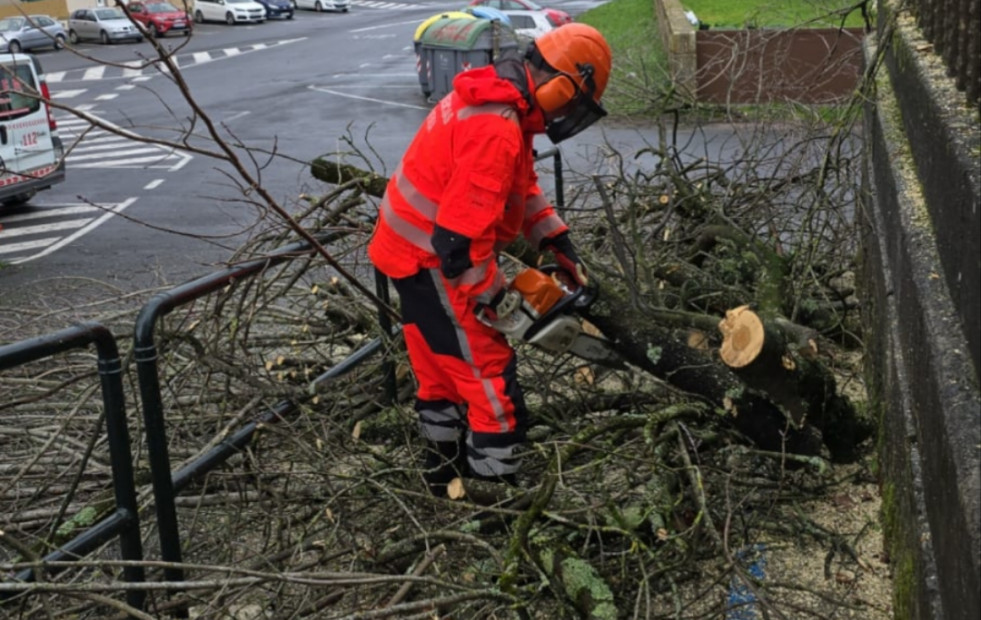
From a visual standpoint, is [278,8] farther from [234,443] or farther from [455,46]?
[234,443]

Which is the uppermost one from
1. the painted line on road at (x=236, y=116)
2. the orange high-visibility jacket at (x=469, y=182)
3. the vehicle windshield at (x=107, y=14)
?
the orange high-visibility jacket at (x=469, y=182)

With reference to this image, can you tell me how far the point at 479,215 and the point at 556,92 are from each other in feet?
1.59

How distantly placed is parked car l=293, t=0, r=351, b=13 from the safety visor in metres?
43.5

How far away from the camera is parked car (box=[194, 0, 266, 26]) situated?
129ft

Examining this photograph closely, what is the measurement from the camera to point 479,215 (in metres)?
3.50

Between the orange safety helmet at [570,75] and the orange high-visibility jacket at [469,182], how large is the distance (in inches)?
2.5

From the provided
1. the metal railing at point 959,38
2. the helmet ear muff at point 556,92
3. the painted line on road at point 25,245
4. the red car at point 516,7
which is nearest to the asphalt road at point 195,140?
the painted line on road at point 25,245

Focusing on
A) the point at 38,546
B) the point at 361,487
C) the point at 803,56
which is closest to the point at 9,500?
the point at 38,546

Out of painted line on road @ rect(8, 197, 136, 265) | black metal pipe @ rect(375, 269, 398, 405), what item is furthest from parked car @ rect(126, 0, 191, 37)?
black metal pipe @ rect(375, 269, 398, 405)

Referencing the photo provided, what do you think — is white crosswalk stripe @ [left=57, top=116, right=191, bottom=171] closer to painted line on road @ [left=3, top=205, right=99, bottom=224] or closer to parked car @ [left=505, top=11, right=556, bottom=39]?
painted line on road @ [left=3, top=205, right=99, bottom=224]

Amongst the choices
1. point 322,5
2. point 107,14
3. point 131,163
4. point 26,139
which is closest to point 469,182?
point 26,139

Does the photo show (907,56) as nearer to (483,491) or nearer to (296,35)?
(483,491)

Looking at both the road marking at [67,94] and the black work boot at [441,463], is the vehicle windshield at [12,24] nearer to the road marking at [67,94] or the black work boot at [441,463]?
the road marking at [67,94]

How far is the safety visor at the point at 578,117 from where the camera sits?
3.73 metres
